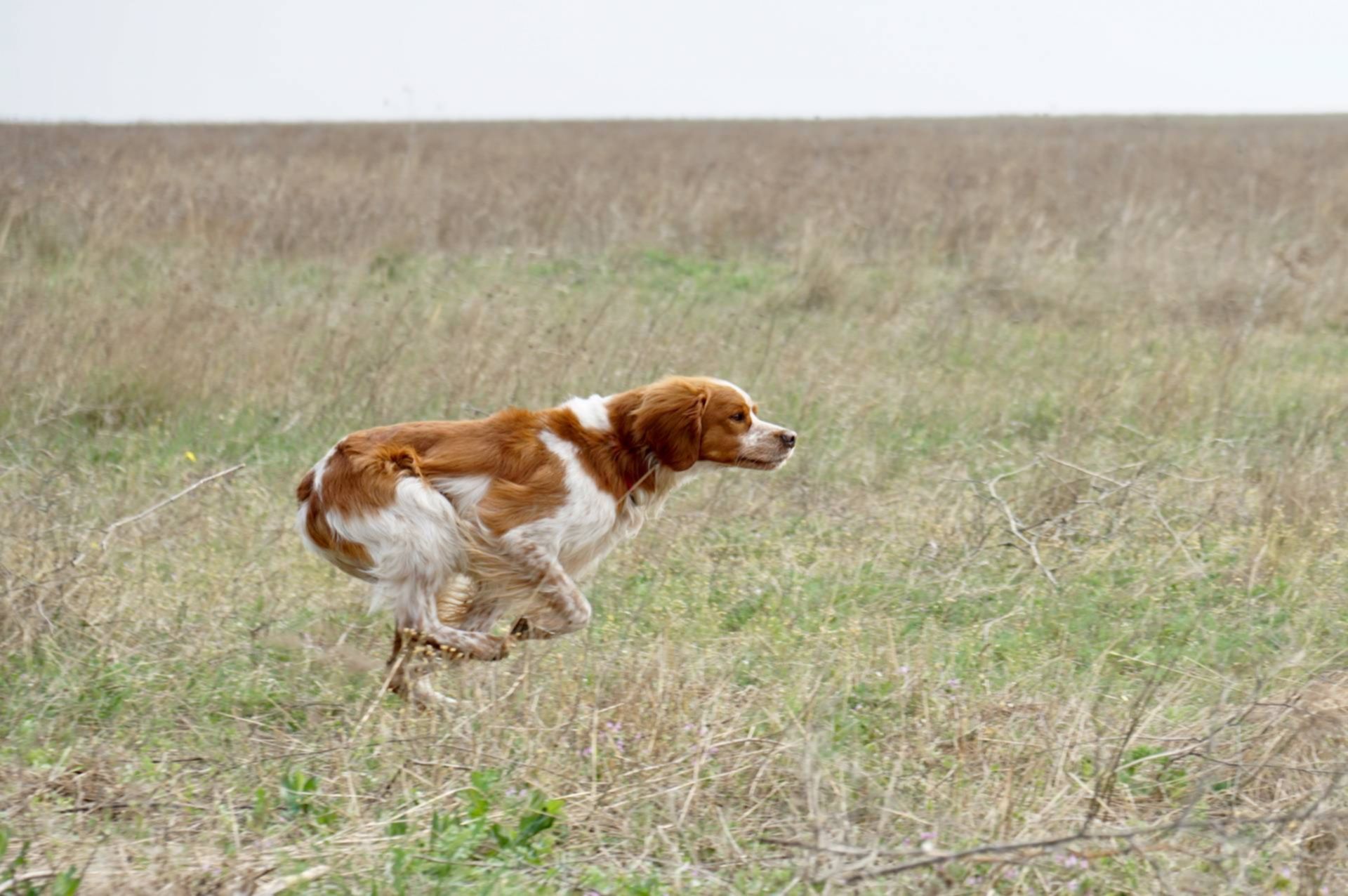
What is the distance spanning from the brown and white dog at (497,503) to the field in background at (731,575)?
0.70 feet

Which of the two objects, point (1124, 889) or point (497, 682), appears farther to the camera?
point (497, 682)

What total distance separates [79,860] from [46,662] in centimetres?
121

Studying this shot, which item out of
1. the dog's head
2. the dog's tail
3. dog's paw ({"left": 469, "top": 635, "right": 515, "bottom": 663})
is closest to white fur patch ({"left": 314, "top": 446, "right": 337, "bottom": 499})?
the dog's tail

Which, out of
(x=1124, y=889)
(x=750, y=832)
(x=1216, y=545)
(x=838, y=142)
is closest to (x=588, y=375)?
(x=1216, y=545)

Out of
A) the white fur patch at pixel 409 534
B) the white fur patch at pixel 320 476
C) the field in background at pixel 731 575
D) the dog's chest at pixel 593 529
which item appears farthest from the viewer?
the dog's chest at pixel 593 529

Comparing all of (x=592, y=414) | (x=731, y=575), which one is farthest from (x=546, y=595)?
(x=731, y=575)

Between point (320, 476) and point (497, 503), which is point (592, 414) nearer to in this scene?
point (497, 503)

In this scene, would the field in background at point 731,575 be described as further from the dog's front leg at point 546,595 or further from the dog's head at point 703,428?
the dog's head at point 703,428

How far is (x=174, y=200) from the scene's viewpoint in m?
11.7

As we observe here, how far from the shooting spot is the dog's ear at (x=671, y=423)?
4.17m

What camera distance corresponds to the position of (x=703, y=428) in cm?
428

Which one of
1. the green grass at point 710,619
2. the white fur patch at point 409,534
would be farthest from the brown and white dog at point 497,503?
the green grass at point 710,619

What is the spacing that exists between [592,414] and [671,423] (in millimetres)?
231

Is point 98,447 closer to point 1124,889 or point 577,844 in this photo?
point 577,844
